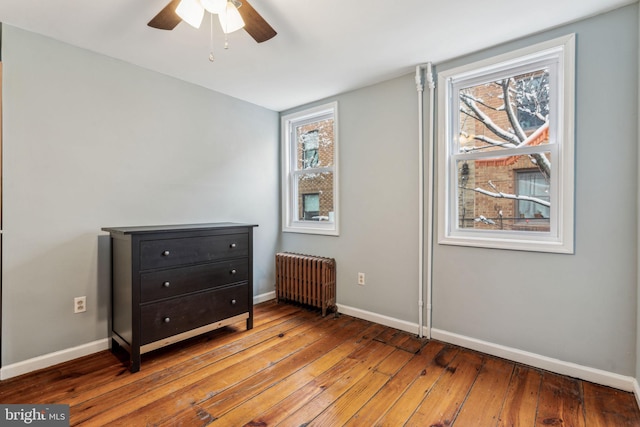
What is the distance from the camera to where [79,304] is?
2.31m

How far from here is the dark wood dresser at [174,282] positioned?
214 cm

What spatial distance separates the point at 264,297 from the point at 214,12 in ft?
9.36

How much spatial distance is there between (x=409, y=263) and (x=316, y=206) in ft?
4.30

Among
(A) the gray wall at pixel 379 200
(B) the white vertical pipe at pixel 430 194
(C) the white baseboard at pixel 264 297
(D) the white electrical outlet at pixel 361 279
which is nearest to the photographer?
(B) the white vertical pipe at pixel 430 194

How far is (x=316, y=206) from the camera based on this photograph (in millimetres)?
3617

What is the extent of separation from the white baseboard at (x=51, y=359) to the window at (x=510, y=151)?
110 inches

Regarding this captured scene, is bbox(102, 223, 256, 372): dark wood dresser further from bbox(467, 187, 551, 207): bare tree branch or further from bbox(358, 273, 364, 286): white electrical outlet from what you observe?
bbox(467, 187, 551, 207): bare tree branch

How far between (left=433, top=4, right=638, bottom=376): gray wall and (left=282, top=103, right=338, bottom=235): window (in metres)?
1.73

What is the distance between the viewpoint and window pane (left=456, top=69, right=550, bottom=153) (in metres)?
2.20

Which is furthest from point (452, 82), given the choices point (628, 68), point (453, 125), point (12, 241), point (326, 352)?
point (12, 241)

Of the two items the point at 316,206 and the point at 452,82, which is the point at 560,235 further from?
the point at 316,206

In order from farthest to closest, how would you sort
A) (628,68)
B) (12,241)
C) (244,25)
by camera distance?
(12,241)
(628,68)
(244,25)

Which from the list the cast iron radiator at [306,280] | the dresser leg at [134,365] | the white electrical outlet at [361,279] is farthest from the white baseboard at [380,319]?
the dresser leg at [134,365]

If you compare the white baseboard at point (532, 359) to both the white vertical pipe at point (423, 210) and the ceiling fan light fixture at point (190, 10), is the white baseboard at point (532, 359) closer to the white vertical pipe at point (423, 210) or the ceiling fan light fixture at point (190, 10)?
the white vertical pipe at point (423, 210)
